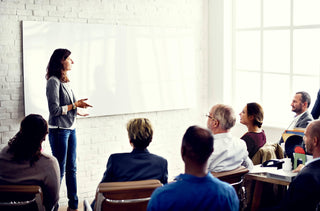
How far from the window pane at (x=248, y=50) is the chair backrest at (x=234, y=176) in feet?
11.5

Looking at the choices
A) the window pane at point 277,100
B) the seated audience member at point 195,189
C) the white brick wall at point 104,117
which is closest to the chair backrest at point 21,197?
Result: the seated audience member at point 195,189

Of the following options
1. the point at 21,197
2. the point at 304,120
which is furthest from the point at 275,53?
the point at 21,197

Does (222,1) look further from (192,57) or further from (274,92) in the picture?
(274,92)

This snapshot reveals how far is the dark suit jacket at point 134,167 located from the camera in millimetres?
3158

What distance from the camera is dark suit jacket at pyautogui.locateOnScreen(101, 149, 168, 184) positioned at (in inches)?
124

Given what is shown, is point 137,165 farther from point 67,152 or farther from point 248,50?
point 248,50

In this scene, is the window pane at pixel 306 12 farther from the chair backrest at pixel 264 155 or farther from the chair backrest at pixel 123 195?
the chair backrest at pixel 123 195

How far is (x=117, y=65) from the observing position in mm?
6062

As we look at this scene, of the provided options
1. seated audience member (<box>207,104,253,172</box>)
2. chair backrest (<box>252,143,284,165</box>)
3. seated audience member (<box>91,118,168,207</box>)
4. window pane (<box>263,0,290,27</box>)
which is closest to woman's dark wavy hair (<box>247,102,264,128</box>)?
chair backrest (<box>252,143,284,165</box>)

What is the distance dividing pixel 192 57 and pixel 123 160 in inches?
155

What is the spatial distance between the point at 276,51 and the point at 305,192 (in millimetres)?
3960

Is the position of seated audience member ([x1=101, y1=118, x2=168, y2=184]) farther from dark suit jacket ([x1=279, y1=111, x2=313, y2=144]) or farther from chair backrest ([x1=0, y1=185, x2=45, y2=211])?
dark suit jacket ([x1=279, y1=111, x2=313, y2=144])

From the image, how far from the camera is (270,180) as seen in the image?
3539 millimetres

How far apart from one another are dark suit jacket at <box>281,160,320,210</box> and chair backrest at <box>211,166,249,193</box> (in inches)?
22.8
